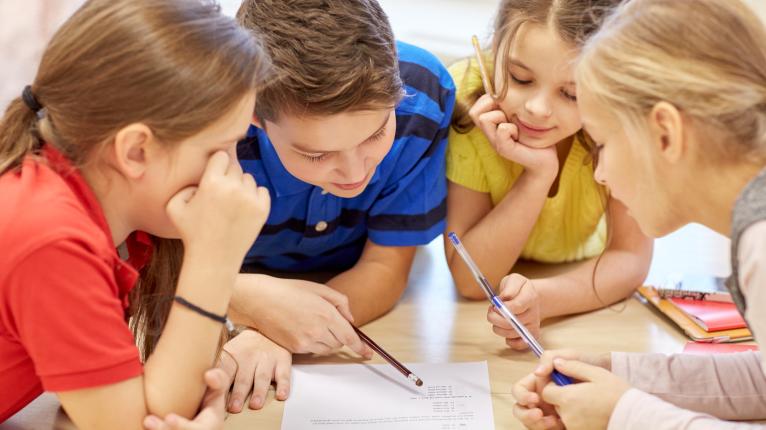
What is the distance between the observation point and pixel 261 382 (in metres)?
0.95

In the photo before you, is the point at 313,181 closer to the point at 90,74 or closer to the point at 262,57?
the point at 262,57

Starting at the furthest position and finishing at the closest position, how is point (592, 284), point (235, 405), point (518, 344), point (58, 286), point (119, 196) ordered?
point (592, 284), point (518, 344), point (235, 405), point (119, 196), point (58, 286)

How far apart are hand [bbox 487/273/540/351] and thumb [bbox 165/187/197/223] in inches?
16.7

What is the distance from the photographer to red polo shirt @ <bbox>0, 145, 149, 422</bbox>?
2.26 feet

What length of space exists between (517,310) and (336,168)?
29 centimetres

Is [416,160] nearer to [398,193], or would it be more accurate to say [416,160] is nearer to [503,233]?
[398,193]

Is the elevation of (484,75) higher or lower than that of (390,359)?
higher

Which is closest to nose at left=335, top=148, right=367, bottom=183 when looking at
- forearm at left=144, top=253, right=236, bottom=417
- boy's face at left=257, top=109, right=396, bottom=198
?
boy's face at left=257, top=109, right=396, bottom=198

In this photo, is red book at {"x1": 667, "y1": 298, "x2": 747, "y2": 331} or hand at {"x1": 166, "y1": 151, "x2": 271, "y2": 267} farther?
red book at {"x1": 667, "y1": 298, "x2": 747, "y2": 331}

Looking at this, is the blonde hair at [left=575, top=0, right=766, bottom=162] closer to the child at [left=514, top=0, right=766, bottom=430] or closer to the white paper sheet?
the child at [left=514, top=0, right=766, bottom=430]

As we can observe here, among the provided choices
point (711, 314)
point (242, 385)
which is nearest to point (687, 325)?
point (711, 314)

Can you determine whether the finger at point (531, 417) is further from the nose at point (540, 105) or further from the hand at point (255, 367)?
the nose at point (540, 105)

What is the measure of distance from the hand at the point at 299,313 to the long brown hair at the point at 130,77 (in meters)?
0.32

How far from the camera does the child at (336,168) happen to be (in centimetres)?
89
